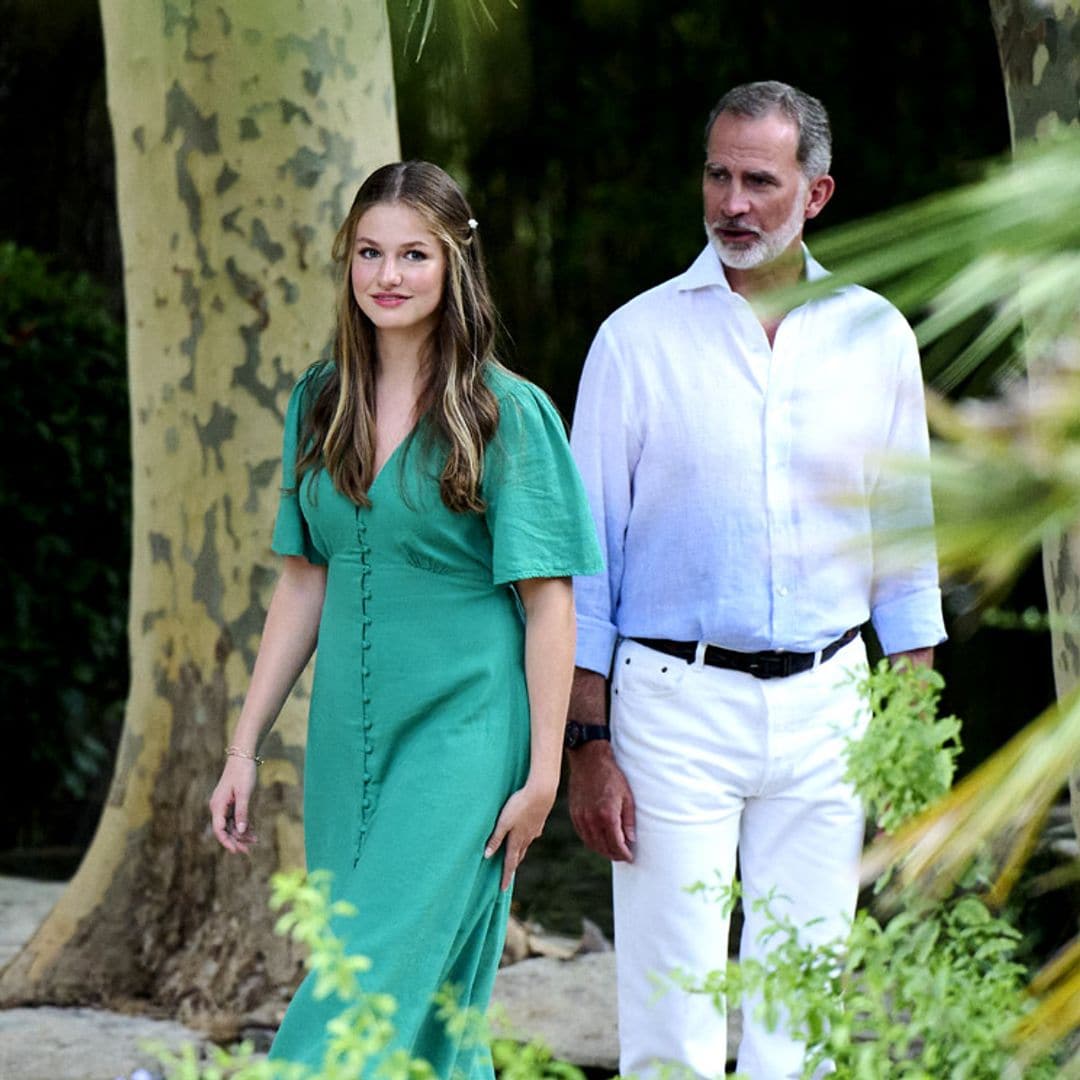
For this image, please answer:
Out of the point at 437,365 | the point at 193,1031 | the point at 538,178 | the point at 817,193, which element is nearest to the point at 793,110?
the point at 817,193

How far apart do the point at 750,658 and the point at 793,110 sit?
90cm

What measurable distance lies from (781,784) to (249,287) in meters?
2.31

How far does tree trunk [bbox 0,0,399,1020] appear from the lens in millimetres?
5004

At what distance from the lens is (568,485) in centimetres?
310

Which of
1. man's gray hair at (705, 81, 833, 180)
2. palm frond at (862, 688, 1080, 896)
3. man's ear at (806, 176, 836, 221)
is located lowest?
palm frond at (862, 688, 1080, 896)

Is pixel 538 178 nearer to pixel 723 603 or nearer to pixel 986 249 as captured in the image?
pixel 723 603

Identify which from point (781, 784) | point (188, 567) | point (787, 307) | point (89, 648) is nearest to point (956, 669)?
point (89, 648)

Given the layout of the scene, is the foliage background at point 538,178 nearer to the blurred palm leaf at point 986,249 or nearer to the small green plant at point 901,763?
the small green plant at point 901,763

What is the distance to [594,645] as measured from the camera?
10.9ft

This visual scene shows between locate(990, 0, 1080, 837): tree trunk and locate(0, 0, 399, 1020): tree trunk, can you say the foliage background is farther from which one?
locate(990, 0, 1080, 837): tree trunk

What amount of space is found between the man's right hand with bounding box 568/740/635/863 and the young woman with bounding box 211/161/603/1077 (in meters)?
0.17

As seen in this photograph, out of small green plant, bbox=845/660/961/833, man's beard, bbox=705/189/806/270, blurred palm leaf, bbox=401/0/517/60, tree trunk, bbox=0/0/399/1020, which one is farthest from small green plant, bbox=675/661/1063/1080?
tree trunk, bbox=0/0/399/1020

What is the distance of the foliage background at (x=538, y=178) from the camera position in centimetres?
743

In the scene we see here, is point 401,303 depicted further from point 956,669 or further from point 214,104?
point 956,669
